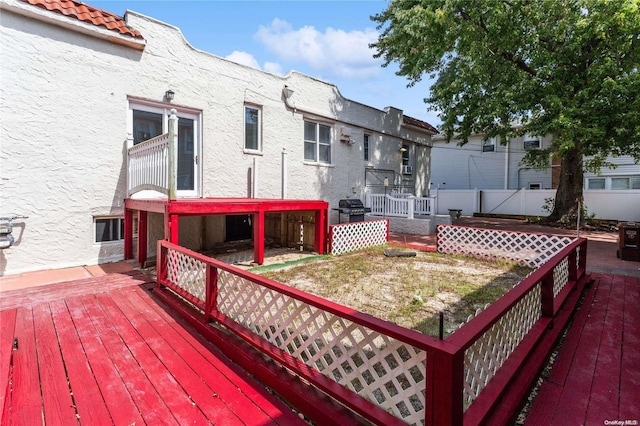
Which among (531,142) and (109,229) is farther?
(531,142)

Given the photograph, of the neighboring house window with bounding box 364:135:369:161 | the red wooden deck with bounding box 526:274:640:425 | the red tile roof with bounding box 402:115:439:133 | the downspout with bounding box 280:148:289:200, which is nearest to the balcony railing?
the downspout with bounding box 280:148:289:200

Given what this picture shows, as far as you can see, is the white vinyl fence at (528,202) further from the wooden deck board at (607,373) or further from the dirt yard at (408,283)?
the wooden deck board at (607,373)

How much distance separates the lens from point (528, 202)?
56.7ft

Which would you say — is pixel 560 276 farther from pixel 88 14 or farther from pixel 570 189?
pixel 570 189

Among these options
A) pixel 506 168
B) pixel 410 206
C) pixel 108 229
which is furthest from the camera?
pixel 506 168

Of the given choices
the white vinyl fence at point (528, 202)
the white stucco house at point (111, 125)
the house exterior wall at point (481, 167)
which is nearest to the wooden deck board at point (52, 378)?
the white stucco house at point (111, 125)

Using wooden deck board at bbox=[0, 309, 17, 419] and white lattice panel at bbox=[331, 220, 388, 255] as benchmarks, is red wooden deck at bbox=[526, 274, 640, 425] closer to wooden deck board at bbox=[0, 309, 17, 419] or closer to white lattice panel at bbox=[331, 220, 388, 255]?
wooden deck board at bbox=[0, 309, 17, 419]

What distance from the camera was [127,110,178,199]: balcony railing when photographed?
4.86 metres

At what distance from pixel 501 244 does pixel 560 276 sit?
3203 mm

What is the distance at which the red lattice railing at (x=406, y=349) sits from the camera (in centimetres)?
178

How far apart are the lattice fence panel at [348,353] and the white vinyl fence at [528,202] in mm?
9765

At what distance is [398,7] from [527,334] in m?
A: 12.2

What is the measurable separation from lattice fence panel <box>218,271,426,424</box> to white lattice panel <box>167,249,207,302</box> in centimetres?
36

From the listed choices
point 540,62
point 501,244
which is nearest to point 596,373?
point 501,244
